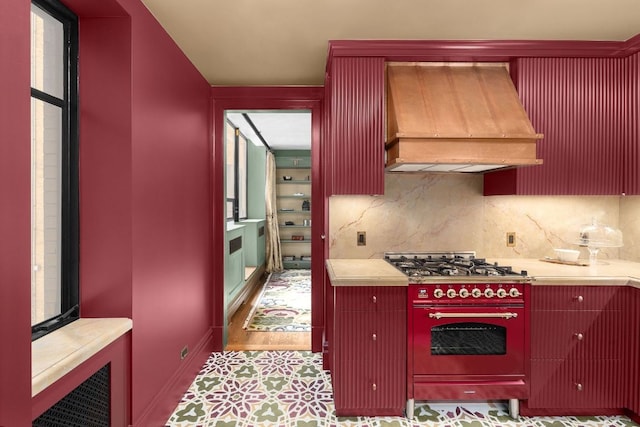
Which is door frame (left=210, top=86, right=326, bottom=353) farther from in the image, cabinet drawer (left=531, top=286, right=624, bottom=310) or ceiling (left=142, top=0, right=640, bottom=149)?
cabinet drawer (left=531, top=286, right=624, bottom=310)

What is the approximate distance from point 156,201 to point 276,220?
4.96 m

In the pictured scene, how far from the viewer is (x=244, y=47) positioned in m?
2.49

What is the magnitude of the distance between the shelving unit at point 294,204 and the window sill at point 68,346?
5.70 meters

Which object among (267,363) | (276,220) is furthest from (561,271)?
(276,220)

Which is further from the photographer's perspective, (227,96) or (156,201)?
(227,96)

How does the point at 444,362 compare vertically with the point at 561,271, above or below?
below

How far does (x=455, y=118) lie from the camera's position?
231 cm

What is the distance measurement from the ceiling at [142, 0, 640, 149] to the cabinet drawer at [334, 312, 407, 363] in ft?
5.97

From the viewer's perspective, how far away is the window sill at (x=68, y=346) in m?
1.24

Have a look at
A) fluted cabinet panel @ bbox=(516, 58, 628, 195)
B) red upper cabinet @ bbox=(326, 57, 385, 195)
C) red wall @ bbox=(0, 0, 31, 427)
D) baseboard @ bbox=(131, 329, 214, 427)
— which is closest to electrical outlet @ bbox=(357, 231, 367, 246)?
red upper cabinet @ bbox=(326, 57, 385, 195)

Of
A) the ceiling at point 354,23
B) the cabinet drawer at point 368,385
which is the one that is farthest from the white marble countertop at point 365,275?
the ceiling at point 354,23

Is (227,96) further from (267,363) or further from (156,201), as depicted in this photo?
(267,363)

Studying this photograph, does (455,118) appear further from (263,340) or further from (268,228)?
(268,228)

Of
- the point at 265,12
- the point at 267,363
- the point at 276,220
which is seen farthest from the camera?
the point at 276,220
